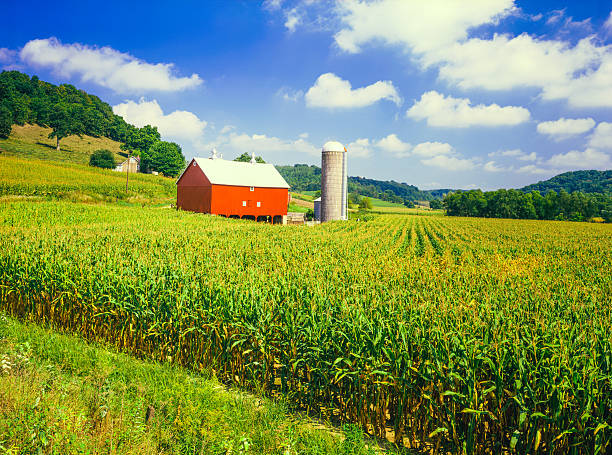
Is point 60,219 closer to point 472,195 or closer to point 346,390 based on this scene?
point 346,390

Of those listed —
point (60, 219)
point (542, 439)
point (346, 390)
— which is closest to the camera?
point (542, 439)

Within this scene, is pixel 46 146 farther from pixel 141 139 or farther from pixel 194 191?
pixel 194 191

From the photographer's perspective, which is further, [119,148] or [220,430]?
[119,148]

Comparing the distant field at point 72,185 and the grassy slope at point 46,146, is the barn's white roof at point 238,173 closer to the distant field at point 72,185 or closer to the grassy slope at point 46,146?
the distant field at point 72,185

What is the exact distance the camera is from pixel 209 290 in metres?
7.29

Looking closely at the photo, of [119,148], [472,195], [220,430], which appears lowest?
[220,430]

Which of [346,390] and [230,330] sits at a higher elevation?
[230,330]

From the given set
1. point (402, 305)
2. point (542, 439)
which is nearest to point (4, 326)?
point (402, 305)

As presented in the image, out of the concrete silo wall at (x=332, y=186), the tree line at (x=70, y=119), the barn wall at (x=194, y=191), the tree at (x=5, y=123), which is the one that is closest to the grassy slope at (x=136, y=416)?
the barn wall at (x=194, y=191)

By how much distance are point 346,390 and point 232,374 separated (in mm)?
2227

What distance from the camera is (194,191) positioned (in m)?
42.9

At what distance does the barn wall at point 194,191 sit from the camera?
40969 millimetres

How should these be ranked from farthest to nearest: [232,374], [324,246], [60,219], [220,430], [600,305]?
[60,219] < [324,246] < [600,305] < [232,374] < [220,430]

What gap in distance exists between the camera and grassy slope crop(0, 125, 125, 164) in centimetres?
9112
